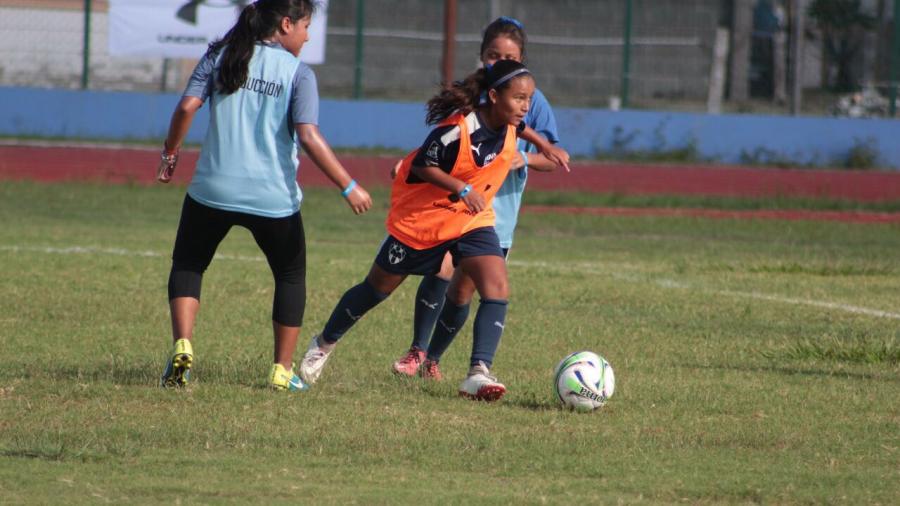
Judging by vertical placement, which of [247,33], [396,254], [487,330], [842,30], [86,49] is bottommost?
[487,330]

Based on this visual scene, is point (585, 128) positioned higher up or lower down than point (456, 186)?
lower down

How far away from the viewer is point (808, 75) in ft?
67.8

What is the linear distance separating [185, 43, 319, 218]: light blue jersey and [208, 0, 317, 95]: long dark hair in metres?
0.04

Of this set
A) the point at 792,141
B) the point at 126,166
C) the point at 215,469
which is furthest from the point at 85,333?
the point at 792,141

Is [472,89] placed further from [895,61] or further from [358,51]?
[895,61]

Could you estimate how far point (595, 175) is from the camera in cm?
1875

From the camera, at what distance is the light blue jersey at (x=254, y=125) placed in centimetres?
573

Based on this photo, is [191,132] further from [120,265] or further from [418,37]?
[120,265]

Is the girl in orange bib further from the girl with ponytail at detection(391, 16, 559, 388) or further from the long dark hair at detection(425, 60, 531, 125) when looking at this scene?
the girl with ponytail at detection(391, 16, 559, 388)

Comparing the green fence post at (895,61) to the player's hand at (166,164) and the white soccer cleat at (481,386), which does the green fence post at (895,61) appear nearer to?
the white soccer cleat at (481,386)

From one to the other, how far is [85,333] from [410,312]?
7.12ft

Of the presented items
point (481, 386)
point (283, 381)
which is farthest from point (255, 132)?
point (481, 386)

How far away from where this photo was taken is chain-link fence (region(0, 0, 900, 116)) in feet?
66.2

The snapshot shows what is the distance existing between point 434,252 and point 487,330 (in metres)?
0.42
